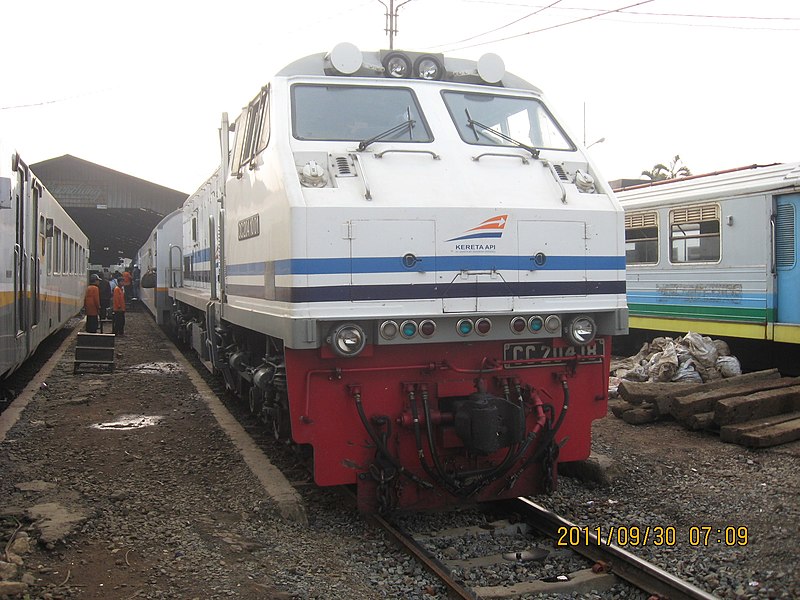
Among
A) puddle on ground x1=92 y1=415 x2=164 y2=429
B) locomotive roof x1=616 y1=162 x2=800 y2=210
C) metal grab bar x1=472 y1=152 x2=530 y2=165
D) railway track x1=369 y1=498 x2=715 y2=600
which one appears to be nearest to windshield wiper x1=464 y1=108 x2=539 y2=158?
metal grab bar x1=472 y1=152 x2=530 y2=165

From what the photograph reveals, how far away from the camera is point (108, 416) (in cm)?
891

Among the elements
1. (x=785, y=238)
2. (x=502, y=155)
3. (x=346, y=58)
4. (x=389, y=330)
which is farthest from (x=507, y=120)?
(x=785, y=238)

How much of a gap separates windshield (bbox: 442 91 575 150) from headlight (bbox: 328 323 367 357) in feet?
6.34

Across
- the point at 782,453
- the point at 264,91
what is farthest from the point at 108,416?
the point at 782,453

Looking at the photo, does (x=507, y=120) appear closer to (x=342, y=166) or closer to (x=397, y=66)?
(x=397, y=66)

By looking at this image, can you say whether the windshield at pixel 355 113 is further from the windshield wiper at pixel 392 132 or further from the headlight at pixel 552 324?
the headlight at pixel 552 324

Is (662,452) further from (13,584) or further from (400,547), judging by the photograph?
(13,584)

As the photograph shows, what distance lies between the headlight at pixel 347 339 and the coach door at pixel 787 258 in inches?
278

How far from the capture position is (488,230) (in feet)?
16.9

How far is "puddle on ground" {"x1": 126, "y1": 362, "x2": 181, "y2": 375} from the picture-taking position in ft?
42.2

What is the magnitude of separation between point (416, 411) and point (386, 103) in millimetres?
2374

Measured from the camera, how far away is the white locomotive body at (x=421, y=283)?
494 cm

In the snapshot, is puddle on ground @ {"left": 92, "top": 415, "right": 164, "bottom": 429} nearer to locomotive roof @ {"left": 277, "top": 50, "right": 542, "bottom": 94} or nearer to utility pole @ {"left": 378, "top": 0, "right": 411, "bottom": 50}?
locomotive roof @ {"left": 277, "top": 50, "right": 542, "bottom": 94}

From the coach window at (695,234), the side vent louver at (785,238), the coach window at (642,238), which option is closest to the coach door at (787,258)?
the side vent louver at (785,238)
